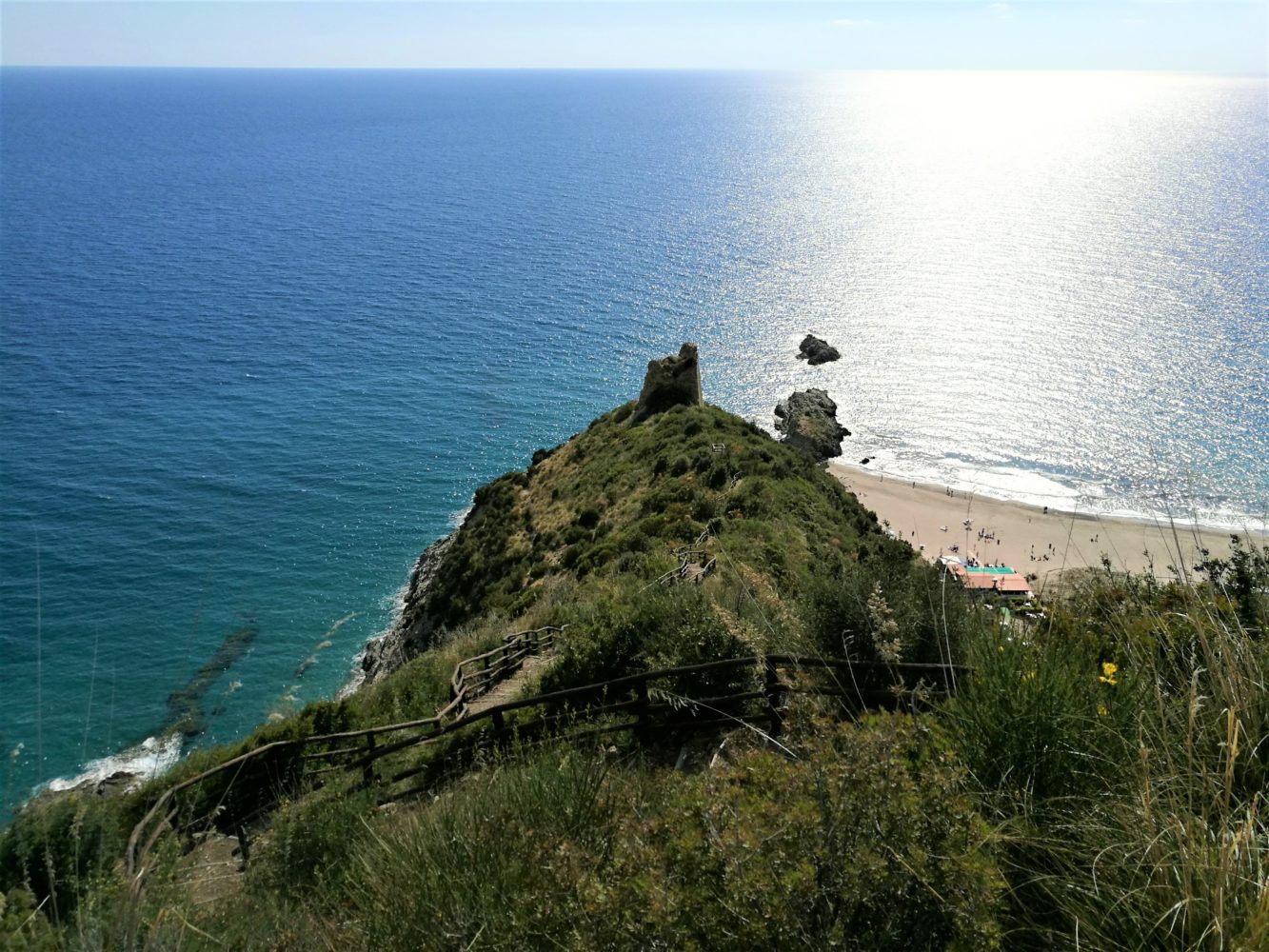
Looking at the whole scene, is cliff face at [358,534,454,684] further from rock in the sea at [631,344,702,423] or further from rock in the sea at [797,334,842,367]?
rock in the sea at [797,334,842,367]

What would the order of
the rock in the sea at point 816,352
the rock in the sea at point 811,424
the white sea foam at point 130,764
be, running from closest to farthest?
1. the white sea foam at point 130,764
2. the rock in the sea at point 811,424
3. the rock in the sea at point 816,352

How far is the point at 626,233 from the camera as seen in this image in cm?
10494

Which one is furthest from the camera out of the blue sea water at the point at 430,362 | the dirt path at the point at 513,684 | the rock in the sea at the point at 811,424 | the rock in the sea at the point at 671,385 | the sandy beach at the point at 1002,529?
the rock in the sea at the point at 811,424

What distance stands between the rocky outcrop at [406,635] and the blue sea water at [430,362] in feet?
4.09

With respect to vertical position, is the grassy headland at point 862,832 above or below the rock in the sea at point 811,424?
above

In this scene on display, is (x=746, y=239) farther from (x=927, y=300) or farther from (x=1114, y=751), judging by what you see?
(x=1114, y=751)

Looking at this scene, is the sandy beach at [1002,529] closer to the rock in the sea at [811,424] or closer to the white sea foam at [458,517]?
the rock in the sea at [811,424]

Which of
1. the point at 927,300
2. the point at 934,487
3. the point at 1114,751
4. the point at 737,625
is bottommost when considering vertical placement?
the point at 934,487

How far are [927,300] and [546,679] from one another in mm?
78536

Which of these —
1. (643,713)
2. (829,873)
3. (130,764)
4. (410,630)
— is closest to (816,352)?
(410,630)

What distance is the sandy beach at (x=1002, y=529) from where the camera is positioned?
1708 inches

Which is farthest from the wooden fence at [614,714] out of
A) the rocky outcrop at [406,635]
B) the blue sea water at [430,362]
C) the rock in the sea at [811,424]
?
the rock in the sea at [811,424]

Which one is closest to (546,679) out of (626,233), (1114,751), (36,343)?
(1114,751)

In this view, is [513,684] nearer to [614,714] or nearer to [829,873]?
[614,714]
